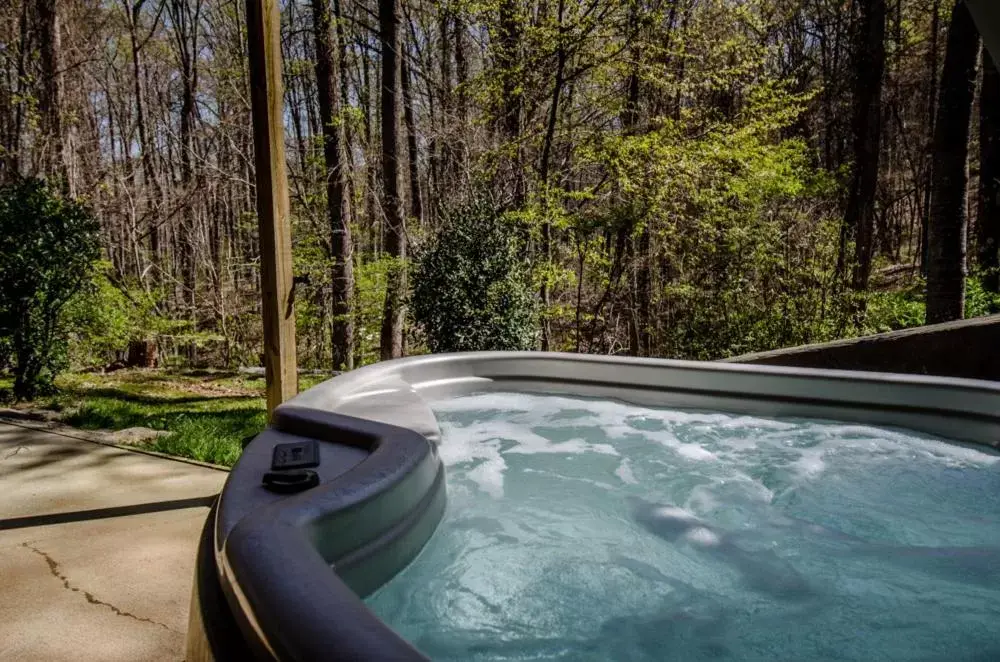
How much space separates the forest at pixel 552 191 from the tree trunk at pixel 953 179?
1 cm

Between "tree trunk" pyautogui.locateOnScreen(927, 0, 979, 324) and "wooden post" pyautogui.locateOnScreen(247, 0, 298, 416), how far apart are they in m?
4.51

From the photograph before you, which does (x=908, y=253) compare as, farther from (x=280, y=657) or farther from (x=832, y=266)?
(x=280, y=657)

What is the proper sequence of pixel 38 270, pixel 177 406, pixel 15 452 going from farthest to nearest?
pixel 177 406 < pixel 38 270 < pixel 15 452

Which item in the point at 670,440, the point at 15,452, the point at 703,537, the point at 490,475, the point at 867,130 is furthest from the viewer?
the point at 867,130

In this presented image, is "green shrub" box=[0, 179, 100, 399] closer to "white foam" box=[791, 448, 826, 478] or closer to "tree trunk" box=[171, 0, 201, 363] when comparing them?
"white foam" box=[791, 448, 826, 478]

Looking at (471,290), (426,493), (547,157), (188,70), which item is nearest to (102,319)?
(471,290)

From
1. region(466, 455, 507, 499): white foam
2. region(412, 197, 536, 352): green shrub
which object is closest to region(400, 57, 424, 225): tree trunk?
region(412, 197, 536, 352): green shrub

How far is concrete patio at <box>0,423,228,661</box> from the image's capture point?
4.80 ft

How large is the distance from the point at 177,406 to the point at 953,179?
5724 millimetres

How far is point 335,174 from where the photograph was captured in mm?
6586

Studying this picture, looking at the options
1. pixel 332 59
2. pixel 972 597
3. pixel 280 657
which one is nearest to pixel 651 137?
pixel 332 59

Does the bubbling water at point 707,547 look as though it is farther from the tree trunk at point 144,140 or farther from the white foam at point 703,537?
the tree trunk at point 144,140

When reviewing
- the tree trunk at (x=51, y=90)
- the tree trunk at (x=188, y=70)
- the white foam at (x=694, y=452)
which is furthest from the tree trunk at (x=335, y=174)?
the white foam at (x=694, y=452)

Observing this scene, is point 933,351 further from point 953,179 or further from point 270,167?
point 270,167
